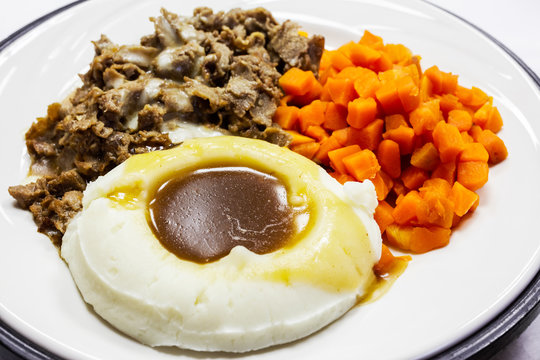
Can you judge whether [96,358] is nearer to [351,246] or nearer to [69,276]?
[69,276]

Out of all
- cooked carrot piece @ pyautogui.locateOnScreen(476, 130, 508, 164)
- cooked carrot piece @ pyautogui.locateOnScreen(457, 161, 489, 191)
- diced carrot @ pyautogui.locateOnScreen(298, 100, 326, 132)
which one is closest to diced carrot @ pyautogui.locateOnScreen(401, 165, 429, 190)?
cooked carrot piece @ pyautogui.locateOnScreen(457, 161, 489, 191)

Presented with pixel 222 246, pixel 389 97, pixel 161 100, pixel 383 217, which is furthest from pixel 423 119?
pixel 161 100

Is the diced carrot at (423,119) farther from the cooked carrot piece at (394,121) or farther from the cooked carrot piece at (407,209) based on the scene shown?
the cooked carrot piece at (407,209)

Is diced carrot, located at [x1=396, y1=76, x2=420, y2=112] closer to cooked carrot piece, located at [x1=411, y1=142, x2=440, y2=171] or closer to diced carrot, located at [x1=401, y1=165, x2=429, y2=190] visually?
cooked carrot piece, located at [x1=411, y1=142, x2=440, y2=171]

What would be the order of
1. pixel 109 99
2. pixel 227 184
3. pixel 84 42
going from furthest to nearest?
pixel 84 42
pixel 109 99
pixel 227 184

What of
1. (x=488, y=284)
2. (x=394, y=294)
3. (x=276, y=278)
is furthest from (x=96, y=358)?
(x=488, y=284)

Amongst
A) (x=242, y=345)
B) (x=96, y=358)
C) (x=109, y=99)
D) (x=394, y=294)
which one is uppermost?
(x=109, y=99)

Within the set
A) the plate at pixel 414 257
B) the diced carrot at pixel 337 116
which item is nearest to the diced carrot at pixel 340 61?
the diced carrot at pixel 337 116
